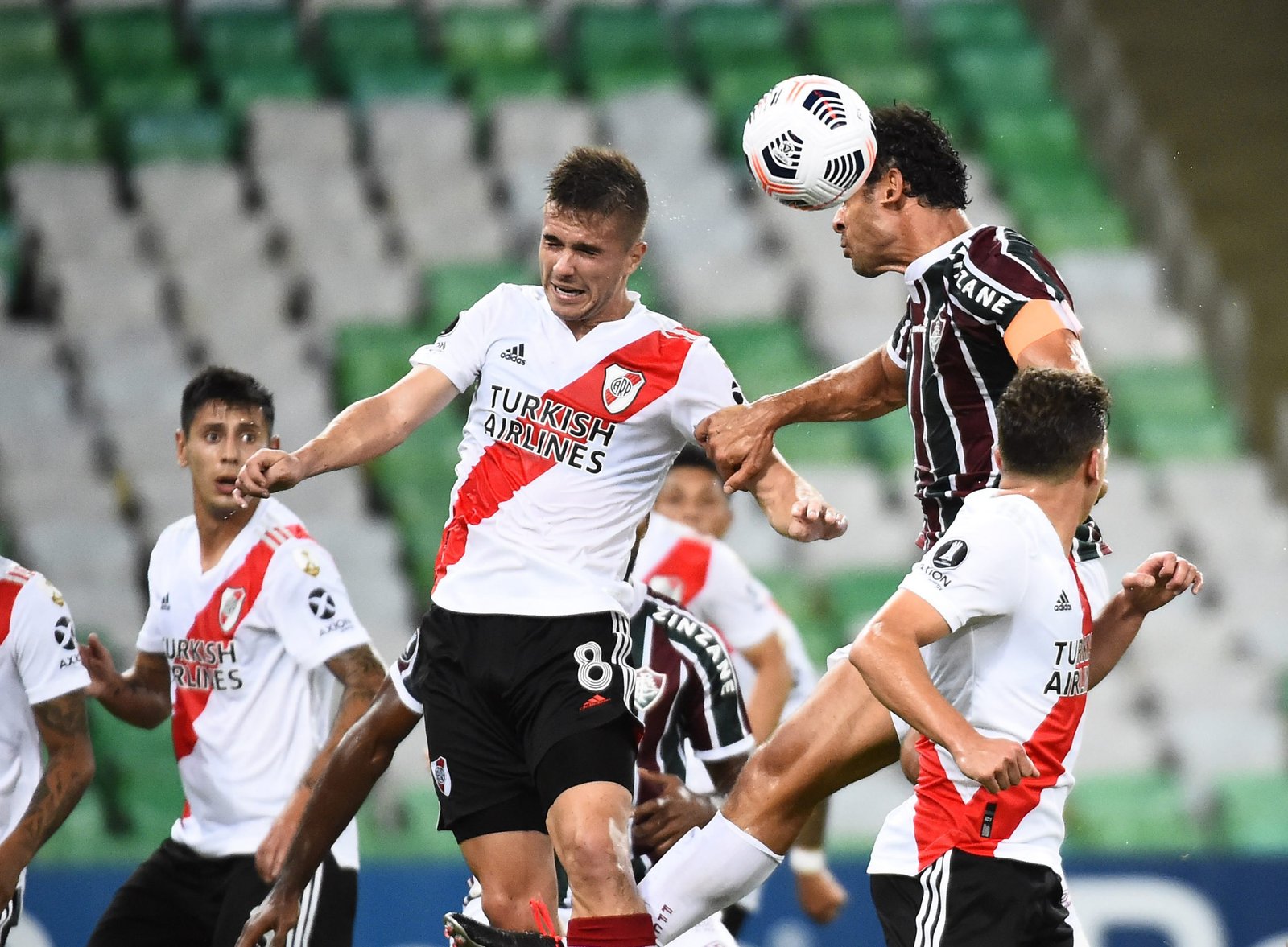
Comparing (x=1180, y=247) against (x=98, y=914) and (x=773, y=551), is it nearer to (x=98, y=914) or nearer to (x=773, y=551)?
(x=773, y=551)

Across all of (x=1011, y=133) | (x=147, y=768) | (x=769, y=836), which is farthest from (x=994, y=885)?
(x=1011, y=133)

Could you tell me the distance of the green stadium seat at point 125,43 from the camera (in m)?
12.4

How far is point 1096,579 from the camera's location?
4.57m

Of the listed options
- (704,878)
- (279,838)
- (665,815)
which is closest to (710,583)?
(665,815)

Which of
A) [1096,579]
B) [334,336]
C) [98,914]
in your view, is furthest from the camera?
[334,336]

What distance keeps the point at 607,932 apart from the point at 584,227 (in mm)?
1760

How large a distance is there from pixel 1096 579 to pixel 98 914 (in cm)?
465

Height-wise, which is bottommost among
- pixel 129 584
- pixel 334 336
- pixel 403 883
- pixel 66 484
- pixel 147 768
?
pixel 403 883

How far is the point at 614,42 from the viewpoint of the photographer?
1339 cm

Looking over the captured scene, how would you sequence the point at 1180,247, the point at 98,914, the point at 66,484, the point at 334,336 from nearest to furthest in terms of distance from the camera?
the point at 98,914 < the point at 66,484 < the point at 334,336 < the point at 1180,247

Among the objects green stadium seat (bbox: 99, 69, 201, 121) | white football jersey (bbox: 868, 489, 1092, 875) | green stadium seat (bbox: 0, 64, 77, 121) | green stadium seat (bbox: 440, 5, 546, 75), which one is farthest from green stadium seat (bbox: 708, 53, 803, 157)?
white football jersey (bbox: 868, 489, 1092, 875)

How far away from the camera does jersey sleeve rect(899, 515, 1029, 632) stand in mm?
3895

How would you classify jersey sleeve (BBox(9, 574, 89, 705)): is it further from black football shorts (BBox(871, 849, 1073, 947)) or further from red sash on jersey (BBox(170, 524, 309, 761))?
black football shorts (BBox(871, 849, 1073, 947))

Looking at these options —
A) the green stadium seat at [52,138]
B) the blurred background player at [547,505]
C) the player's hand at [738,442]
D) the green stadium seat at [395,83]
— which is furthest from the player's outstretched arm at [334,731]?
the green stadium seat at [395,83]
